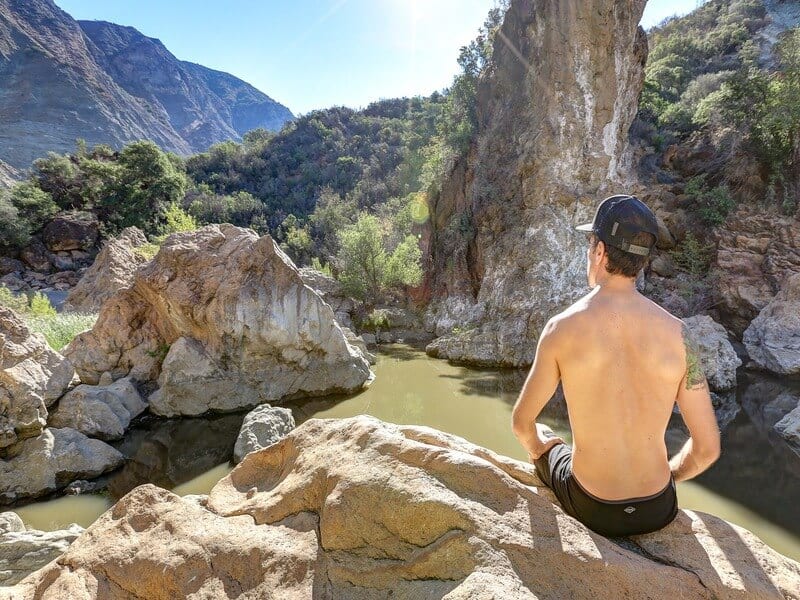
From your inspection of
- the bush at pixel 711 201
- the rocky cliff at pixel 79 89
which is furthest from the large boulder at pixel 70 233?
the bush at pixel 711 201

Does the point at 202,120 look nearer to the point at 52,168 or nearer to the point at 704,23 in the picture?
the point at 52,168

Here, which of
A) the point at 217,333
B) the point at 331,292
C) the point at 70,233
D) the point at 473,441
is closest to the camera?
the point at 473,441

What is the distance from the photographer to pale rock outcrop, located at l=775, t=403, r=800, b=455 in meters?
6.27

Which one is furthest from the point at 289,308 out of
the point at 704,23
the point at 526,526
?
the point at 704,23

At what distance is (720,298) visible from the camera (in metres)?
13.3

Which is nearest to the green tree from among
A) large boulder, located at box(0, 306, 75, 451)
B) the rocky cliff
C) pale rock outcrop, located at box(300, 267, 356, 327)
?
pale rock outcrop, located at box(300, 267, 356, 327)

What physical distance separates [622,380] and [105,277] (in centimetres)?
1590

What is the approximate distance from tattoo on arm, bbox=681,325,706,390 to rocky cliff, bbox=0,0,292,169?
56.7m

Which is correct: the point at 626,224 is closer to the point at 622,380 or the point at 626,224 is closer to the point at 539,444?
the point at 622,380

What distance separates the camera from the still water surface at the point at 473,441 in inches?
186

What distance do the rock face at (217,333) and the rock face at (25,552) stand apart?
4.38 meters

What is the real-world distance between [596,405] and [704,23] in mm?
39588

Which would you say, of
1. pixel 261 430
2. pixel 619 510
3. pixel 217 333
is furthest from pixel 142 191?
pixel 619 510

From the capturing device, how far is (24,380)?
18.4 ft
